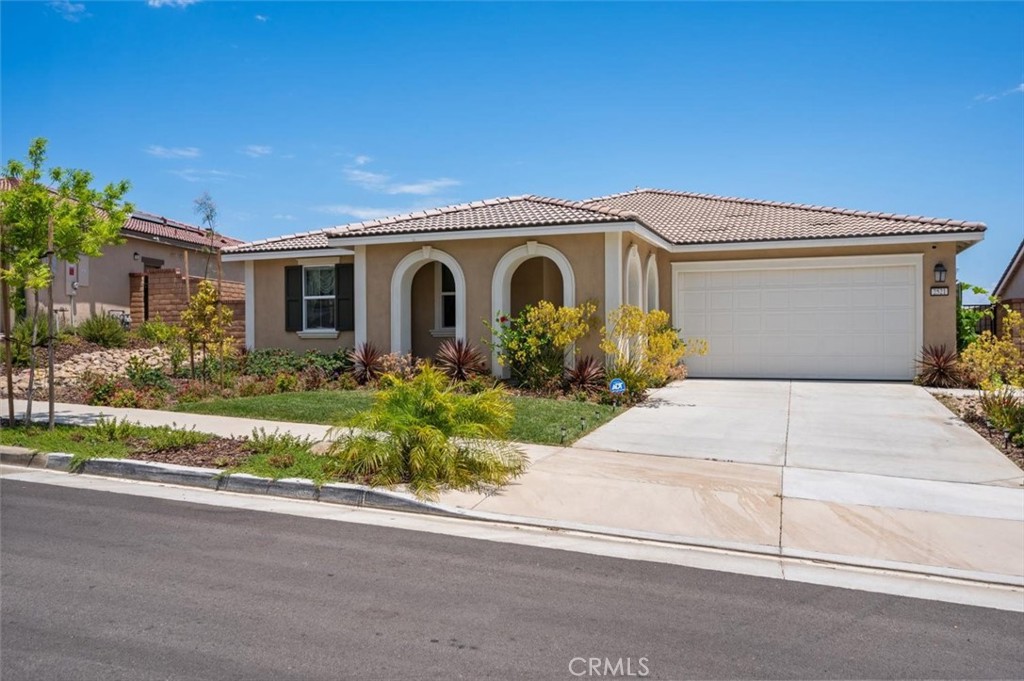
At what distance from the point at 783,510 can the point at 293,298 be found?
1412 cm

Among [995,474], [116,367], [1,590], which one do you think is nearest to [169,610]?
[1,590]

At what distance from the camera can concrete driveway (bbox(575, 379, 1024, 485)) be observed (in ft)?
30.0

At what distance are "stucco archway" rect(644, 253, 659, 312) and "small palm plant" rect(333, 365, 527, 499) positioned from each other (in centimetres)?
902

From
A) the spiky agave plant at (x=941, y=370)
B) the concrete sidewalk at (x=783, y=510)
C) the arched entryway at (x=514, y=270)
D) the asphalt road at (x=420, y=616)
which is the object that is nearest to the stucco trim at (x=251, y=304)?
the arched entryway at (x=514, y=270)

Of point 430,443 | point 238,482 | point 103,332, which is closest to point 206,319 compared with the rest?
point 238,482

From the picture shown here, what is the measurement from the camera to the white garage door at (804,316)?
56.2 feet

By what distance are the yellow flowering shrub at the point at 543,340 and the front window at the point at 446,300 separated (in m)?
3.72

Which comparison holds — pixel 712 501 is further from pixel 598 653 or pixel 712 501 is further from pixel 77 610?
pixel 77 610

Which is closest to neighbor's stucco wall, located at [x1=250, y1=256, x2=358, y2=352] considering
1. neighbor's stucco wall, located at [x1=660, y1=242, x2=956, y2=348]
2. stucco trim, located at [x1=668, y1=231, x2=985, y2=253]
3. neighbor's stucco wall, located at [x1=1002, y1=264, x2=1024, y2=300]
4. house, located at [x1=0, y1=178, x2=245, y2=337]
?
house, located at [x1=0, y1=178, x2=245, y2=337]

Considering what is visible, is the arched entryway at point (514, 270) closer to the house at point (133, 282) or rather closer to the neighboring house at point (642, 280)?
the neighboring house at point (642, 280)

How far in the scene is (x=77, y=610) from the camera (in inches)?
184

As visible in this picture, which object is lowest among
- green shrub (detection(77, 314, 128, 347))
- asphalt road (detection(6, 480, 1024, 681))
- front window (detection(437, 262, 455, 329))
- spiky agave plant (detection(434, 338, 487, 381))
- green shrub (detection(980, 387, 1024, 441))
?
asphalt road (detection(6, 480, 1024, 681))

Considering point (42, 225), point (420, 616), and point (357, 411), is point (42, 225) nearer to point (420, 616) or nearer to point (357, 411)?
point (357, 411)

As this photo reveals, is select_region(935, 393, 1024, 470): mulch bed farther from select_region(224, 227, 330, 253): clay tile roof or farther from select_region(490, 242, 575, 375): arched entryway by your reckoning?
select_region(224, 227, 330, 253): clay tile roof
